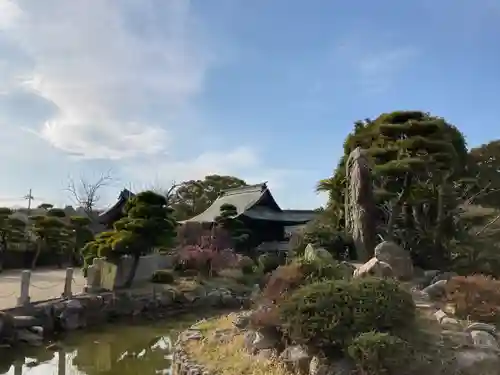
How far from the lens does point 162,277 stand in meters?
15.1

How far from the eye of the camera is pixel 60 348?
9.02 meters

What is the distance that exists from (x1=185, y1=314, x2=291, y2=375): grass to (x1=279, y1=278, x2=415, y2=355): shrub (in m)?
0.48

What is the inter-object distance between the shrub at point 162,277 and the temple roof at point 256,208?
236 inches

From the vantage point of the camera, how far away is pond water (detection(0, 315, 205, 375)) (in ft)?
25.2

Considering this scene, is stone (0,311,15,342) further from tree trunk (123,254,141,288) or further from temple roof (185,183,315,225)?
temple roof (185,183,315,225)

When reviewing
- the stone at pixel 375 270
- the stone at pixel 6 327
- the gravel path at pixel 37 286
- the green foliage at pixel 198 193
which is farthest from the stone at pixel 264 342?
the green foliage at pixel 198 193

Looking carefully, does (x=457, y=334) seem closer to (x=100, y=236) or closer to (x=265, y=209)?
(x=100, y=236)

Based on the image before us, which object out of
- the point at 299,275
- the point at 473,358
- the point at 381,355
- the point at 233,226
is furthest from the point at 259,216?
the point at 381,355

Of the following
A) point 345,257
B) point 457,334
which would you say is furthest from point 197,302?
point 457,334

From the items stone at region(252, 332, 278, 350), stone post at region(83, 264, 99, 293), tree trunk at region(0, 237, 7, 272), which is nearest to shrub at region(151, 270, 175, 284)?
stone post at region(83, 264, 99, 293)

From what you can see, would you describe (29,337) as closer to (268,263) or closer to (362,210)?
(362,210)

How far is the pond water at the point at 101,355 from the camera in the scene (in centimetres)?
769

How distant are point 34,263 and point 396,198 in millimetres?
14738

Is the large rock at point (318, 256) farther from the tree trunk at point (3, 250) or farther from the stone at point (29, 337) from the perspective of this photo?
the tree trunk at point (3, 250)
